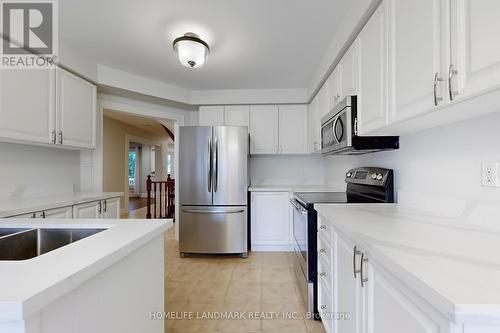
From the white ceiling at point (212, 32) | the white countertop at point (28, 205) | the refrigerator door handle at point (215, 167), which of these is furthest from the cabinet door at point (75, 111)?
the refrigerator door handle at point (215, 167)

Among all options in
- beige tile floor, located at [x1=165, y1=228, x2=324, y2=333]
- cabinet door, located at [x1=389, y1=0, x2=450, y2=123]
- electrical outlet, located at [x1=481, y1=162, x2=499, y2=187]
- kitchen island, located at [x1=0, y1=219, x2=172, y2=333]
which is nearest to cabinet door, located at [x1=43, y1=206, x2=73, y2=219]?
kitchen island, located at [x1=0, y1=219, x2=172, y2=333]

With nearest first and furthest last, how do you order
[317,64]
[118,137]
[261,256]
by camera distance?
[317,64] < [261,256] < [118,137]

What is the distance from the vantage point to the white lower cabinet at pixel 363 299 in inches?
26.7

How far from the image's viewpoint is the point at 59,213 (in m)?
2.11

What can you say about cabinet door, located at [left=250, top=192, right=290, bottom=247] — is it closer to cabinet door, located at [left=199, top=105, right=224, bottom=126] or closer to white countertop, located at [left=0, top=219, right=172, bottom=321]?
cabinet door, located at [left=199, top=105, right=224, bottom=126]

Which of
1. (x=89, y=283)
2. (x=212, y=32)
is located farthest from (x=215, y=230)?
(x=89, y=283)

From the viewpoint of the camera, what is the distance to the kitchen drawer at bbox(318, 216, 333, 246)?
157cm

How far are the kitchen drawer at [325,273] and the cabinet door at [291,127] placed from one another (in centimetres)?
212

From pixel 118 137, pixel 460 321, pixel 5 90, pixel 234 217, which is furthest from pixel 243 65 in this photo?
pixel 118 137

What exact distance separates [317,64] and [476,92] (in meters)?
2.22

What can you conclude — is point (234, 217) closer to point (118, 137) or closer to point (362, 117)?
point (362, 117)

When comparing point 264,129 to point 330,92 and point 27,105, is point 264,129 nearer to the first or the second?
point 330,92

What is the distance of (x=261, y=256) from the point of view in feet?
10.7

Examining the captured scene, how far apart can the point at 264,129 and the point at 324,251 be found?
233 cm
